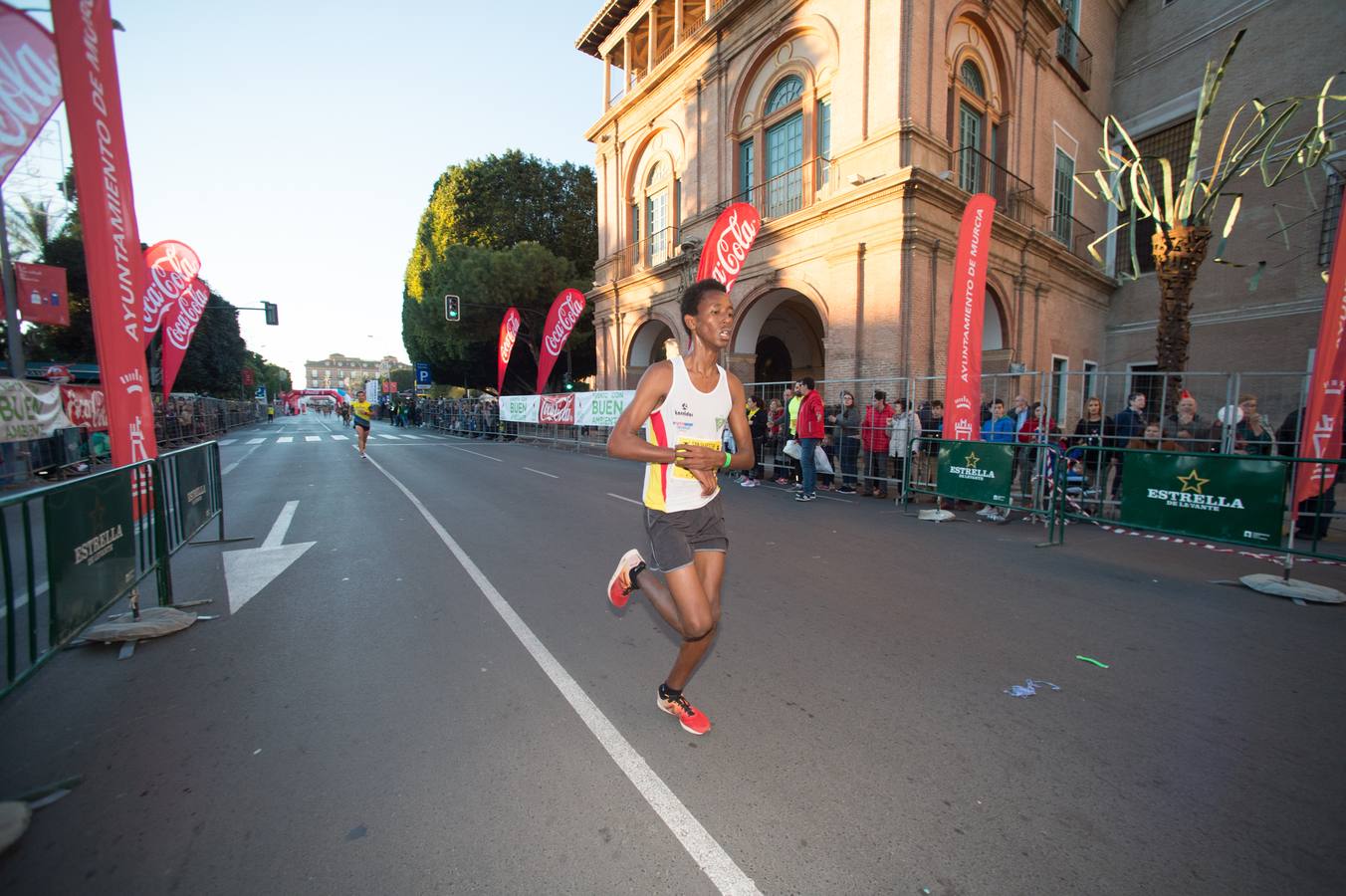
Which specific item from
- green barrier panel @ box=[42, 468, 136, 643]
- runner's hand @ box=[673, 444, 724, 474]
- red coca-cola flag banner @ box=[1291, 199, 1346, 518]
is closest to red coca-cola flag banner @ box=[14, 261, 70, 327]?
green barrier panel @ box=[42, 468, 136, 643]

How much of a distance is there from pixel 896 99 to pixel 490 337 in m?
22.3

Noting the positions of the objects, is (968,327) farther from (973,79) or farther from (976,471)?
(973,79)

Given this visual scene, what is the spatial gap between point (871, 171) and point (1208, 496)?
10.5 meters

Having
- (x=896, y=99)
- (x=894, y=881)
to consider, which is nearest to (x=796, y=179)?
(x=896, y=99)

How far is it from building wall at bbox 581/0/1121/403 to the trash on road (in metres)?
9.96

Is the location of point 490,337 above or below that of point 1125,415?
above

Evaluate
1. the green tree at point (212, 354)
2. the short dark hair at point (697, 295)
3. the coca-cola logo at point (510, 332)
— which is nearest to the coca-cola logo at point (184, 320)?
the short dark hair at point (697, 295)

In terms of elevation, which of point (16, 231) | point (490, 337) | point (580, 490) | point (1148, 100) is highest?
point (1148, 100)

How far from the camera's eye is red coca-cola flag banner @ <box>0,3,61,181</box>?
473 centimetres

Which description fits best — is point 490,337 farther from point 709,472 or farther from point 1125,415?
point 709,472

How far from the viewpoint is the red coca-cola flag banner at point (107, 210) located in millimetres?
4867

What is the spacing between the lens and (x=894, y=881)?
6.19ft

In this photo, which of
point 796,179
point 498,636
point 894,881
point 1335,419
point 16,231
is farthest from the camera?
point 16,231

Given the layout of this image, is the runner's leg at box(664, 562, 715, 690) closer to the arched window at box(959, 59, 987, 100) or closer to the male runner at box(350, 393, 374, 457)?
the male runner at box(350, 393, 374, 457)
